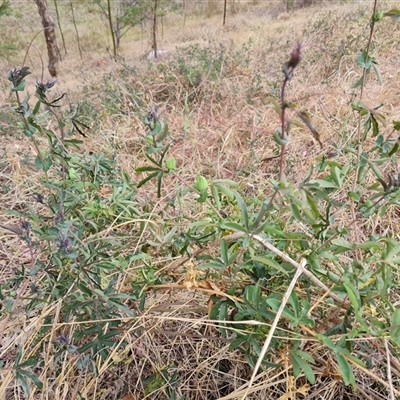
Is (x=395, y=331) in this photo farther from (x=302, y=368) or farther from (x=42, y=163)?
(x=42, y=163)

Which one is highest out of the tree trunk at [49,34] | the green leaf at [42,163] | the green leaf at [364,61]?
the green leaf at [364,61]

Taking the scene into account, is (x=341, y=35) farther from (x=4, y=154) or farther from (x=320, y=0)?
(x=320, y=0)

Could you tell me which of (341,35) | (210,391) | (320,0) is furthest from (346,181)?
(320,0)

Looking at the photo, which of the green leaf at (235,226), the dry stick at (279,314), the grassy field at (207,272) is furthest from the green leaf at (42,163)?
the dry stick at (279,314)

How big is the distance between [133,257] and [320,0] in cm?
1061

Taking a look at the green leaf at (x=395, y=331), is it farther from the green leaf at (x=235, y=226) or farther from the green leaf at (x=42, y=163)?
the green leaf at (x=42, y=163)

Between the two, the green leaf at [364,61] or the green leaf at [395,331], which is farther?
the green leaf at [364,61]

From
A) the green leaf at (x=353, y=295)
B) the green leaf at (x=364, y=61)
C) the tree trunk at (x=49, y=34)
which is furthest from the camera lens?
the tree trunk at (x=49, y=34)

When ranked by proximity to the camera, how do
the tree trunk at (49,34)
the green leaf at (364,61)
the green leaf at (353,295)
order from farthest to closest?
1. the tree trunk at (49,34)
2. the green leaf at (364,61)
3. the green leaf at (353,295)

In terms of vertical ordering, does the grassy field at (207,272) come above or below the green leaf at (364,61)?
below

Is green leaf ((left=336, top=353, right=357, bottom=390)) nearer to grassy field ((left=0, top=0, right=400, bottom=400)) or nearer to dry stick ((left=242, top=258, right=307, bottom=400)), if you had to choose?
grassy field ((left=0, top=0, right=400, bottom=400))

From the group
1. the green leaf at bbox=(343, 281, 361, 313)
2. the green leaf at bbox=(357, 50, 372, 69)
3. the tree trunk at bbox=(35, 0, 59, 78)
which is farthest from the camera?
the tree trunk at bbox=(35, 0, 59, 78)

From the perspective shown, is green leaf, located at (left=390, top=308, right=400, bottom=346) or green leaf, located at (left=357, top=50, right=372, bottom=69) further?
green leaf, located at (left=357, top=50, right=372, bottom=69)

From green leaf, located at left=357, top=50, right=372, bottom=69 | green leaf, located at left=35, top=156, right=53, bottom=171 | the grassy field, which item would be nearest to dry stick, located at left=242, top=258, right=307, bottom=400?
the grassy field
